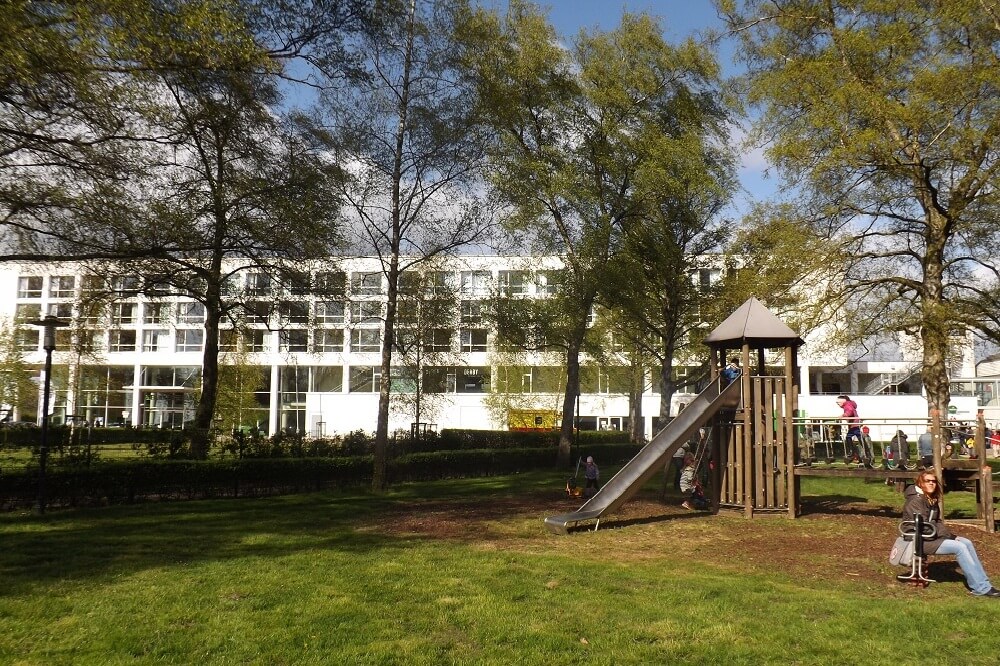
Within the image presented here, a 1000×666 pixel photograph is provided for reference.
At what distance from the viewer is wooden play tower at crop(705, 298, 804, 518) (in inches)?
561

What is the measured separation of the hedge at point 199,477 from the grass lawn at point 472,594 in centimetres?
165

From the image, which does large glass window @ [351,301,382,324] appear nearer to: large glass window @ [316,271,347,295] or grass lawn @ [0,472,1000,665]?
large glass window @ [316,271,347,295]

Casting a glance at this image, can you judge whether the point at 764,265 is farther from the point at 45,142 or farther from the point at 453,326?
the point at 45,142

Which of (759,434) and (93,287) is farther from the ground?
(93,287)

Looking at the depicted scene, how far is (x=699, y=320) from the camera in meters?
27.1

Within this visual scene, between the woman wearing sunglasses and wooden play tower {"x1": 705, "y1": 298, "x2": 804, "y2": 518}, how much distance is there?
523 centimetres

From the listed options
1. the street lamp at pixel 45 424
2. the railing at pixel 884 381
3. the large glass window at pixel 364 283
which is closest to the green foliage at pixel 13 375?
the large glass window at pixel 364 283

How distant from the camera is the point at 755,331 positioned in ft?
47.9

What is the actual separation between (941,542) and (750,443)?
589 cm

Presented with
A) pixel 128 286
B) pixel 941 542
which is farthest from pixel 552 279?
pixel 941 542

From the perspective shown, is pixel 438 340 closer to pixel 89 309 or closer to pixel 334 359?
pixel 89 309

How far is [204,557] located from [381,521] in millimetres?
4344

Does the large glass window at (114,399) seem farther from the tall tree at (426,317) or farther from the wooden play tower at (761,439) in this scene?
the wooden play tower at (761,439)

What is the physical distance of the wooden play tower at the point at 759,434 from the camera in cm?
1424
